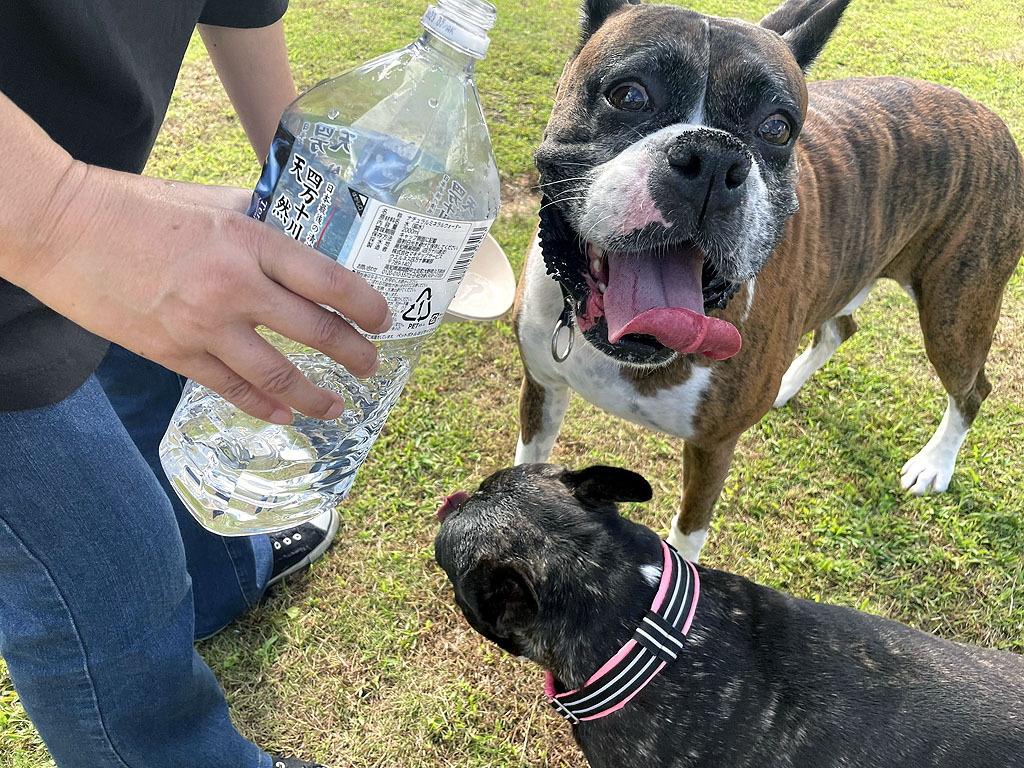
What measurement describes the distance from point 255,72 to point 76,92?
2.78ft

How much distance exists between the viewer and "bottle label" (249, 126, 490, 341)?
1.45 metres

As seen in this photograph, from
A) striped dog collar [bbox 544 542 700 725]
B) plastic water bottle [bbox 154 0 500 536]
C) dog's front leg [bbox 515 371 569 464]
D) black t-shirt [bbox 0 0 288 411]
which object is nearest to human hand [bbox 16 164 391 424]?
plastic water bottle [bbox 154 0 500 536]

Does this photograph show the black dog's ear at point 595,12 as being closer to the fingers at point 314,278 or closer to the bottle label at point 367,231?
the bottle label at point 367,231

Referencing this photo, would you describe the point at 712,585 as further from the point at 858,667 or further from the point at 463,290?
the point at 463,290

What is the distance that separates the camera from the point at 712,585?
2.53m

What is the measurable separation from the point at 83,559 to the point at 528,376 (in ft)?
6.43

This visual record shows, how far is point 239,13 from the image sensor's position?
2.06 m

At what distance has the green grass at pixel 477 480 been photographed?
2986 mm

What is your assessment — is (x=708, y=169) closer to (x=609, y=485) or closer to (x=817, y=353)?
(x=609, y=485)

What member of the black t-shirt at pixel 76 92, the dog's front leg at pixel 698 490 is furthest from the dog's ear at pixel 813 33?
the black t-shirt at pixel 76 92

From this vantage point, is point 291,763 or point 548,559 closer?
Answer: point 548,559

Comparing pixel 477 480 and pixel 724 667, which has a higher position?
pixel 724 667

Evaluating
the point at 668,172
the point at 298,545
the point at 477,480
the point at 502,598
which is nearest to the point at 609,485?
the point at 502,598

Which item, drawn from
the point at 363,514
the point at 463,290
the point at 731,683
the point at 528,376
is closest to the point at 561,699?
the point at 731,683
